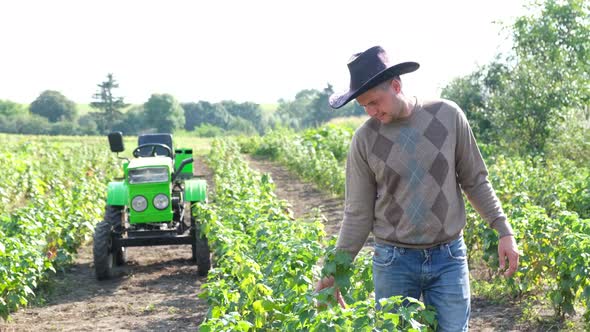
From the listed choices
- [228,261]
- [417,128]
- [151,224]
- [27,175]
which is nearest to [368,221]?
[417,128]

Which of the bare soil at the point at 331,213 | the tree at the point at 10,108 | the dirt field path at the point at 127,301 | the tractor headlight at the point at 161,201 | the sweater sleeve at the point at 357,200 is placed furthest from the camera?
the tree at the point at 10,108

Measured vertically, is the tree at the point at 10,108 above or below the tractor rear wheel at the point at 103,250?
above

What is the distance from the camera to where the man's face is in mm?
3725

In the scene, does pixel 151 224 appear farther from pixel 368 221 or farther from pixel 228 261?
pixel 368 221

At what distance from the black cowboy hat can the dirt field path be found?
161 inches

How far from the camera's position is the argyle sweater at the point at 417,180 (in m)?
3.78

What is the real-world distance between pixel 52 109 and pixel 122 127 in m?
7.59

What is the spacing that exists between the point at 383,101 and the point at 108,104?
6758 cm

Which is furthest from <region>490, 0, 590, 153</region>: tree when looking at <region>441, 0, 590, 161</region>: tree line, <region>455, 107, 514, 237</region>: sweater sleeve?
<region>455, 107, 514, 237</region>: sweater sleeve

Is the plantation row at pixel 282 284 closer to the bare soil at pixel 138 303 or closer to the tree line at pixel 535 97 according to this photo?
the bare soil at pixel 138 303

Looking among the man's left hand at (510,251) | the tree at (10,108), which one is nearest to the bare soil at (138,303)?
the man's left hand at (510,251)

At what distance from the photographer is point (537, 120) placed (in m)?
19.6

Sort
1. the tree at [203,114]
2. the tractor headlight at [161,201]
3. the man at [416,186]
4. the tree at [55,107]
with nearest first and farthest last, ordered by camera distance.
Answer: the man at [416,186], the tractor headlight at [161,201], the tree at [55,107], the tree at [203,114]

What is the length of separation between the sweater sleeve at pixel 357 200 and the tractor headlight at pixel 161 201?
5.66 meters
